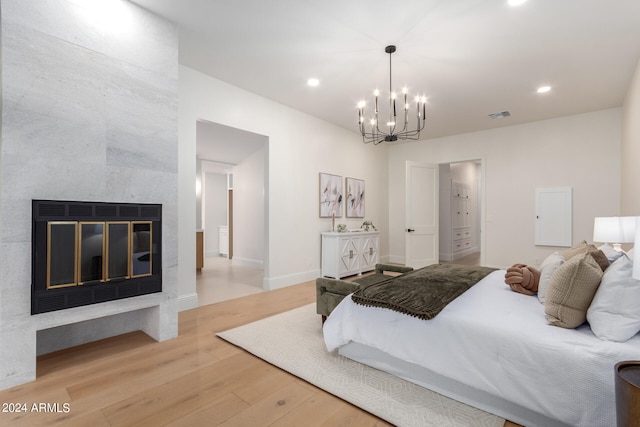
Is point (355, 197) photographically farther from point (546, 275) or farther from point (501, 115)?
point (546, 275)

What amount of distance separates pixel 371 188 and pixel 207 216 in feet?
14.8

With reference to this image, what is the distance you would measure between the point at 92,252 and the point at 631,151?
6.04 metres

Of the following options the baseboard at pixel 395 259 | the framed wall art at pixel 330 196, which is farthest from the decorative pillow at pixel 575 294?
the baseboard at pixel 395 259

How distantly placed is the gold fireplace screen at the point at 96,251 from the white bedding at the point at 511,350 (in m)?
1.87

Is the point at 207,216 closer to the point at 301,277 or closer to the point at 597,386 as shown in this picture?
the point at 301,277

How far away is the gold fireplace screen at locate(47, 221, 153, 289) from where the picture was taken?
2.25 metres

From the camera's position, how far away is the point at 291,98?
474 cm

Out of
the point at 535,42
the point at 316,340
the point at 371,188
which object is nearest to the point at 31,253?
the point at 316,340

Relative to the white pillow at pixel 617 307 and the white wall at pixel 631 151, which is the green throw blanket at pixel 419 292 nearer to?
the white pillow at pixel 617 307

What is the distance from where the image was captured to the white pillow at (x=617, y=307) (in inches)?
59.7

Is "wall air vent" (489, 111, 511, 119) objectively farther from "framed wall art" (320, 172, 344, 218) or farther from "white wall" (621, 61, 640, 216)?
"framed wall art" (320, 172, 344, 218)

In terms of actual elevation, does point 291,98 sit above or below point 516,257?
above

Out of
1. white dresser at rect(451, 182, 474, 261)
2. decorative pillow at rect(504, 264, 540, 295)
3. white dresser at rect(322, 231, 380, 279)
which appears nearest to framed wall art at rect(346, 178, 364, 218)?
white dresser at rect(322, 231, 380, 279)

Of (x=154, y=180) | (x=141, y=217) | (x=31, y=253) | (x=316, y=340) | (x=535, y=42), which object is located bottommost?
(x=316, y=340)
